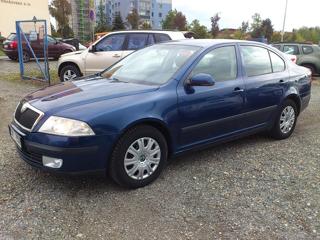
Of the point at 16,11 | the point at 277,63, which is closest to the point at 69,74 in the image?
the point at 277,63

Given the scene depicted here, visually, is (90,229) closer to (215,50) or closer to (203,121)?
(203,121)

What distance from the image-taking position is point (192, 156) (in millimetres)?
5191

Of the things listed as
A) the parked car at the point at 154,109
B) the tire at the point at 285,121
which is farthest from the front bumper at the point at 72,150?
the tire at the point at 285,121

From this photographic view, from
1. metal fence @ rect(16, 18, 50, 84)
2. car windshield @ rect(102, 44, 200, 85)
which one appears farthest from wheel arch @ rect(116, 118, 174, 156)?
metal fence @ rect(16, 18, 50, 84)

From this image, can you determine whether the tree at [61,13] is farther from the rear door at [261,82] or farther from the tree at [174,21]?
the rear door at [261,82]

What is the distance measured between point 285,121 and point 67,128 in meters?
3.67

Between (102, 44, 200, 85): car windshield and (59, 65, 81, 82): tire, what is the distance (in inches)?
214

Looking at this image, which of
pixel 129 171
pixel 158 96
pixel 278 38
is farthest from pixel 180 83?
pixel 278 38

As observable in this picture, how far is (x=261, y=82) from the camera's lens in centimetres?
541

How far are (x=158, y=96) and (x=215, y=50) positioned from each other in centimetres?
121

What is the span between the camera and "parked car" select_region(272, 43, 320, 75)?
52.0 ft

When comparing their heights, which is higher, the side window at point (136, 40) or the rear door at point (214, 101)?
the side window at point (136, 40)

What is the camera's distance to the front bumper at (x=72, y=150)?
11.9ft

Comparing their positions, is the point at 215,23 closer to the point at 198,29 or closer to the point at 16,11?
the point at 198,29
